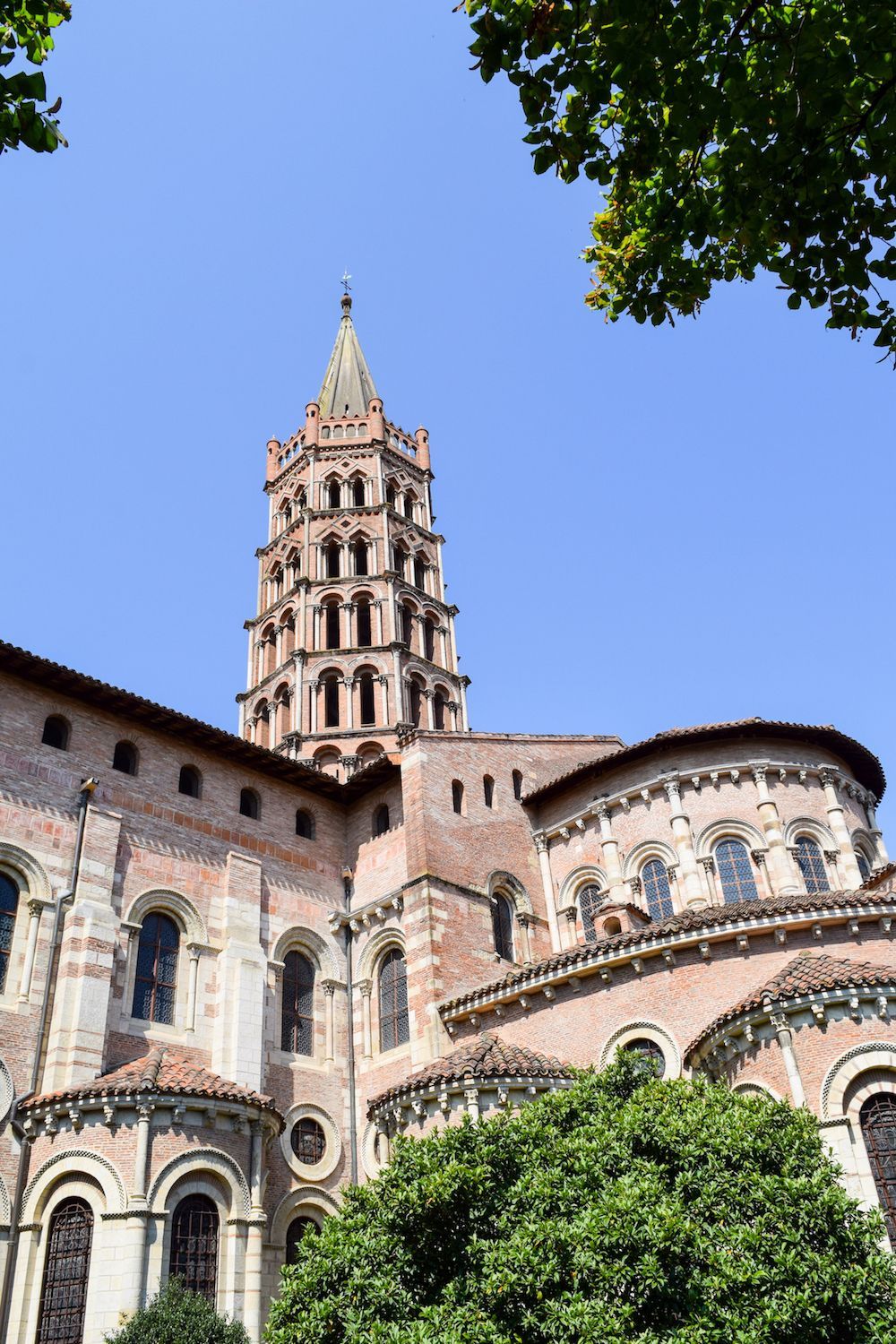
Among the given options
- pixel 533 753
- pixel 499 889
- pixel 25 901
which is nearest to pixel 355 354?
pixel 533 753

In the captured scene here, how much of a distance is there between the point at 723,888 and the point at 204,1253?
1383cm

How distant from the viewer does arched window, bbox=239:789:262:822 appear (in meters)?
28.5

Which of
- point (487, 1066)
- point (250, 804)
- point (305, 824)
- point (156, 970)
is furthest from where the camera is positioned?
point (305, 824)

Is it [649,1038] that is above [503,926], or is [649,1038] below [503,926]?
below

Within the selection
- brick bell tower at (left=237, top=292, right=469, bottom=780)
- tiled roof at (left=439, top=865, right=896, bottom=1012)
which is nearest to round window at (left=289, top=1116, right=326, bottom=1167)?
tiled roof at (left=439, top=865, right=896, bottom=1012)

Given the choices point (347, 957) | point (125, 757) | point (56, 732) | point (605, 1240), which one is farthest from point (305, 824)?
point (605, 1240)

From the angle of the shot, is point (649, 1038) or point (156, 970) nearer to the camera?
point (649, 1038)

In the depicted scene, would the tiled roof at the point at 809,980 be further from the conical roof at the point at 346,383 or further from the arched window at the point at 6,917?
the conical roof at the point at 346,383

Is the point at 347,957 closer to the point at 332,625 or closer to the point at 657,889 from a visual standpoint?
the point at 657,889

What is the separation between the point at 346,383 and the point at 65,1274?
153ft

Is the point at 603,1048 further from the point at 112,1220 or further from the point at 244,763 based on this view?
the point at 244,763

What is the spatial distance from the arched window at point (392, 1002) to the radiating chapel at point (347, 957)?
69 millimetres

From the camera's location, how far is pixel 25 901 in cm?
2278

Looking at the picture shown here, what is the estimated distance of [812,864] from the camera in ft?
87.1
